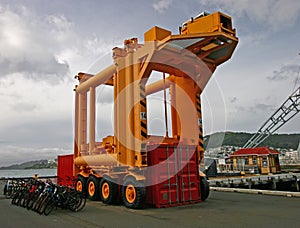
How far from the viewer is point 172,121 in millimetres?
12258

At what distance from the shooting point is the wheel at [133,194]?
368 inches

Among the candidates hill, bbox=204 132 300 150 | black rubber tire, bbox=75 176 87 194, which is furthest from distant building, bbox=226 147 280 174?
hill, bbox=204 132 300 150

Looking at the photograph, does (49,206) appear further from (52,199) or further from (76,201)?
(76,201)

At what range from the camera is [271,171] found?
31656mm

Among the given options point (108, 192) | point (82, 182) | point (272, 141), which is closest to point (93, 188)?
point (82, 182)

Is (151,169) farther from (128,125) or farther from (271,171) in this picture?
(271,171)

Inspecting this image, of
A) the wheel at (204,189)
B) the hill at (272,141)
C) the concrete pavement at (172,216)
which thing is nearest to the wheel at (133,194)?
the concrete pavement at (172,216)

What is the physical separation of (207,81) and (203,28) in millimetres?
2375

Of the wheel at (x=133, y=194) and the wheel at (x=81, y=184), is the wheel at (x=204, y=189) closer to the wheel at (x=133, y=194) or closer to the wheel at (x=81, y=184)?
the wheel at (x=133, y=194)

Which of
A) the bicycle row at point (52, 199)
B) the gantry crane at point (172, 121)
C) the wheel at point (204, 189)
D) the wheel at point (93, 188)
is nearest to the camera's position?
the bicycle row at point (52, 199)

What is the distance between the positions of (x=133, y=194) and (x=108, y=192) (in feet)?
4.81

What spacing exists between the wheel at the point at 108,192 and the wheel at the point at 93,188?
539 mm

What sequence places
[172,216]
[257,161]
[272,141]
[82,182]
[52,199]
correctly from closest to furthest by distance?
1. [172,216]
2. [52,199]
3. [82,182]
4. [257,161]
5. [272,141]

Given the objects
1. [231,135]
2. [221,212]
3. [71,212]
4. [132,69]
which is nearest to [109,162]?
[71,212]
